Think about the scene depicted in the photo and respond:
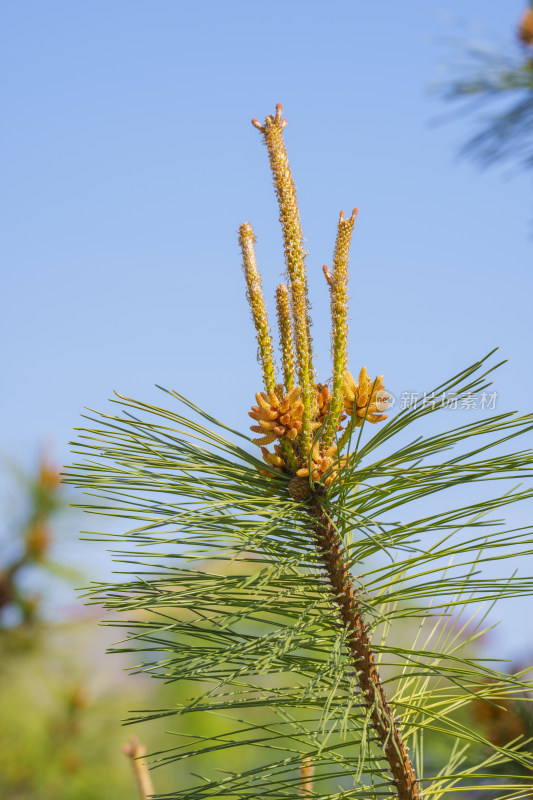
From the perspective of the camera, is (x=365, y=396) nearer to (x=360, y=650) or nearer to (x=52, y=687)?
(x=360, y=650)

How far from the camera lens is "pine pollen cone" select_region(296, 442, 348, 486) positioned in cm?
60

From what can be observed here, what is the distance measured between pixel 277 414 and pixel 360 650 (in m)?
0.20

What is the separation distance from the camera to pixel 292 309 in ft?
1.97

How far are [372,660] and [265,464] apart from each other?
0.60ft

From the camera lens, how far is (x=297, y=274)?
60cm

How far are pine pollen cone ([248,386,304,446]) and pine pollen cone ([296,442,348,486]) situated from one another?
0.09 ft

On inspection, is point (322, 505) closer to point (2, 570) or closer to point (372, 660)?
point (372, 660)

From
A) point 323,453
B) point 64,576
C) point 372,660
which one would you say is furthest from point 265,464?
point 64,576

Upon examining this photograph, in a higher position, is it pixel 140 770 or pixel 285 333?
pixel 285 333

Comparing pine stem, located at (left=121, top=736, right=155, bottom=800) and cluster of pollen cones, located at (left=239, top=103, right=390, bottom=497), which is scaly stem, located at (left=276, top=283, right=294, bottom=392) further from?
pine stem, located at (left=121, top=736, right=155, bottom=800)

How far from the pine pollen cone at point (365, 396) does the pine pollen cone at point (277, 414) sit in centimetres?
5

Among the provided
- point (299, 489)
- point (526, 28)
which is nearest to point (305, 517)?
point (299, 489)

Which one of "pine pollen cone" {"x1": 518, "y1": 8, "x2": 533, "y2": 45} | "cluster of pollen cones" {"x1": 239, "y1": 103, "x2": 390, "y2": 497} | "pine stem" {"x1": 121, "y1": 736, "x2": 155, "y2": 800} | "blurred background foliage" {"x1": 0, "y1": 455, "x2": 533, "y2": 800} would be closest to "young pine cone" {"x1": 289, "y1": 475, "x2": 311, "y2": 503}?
"cluster of pollen cones" {"x1": 239, "y1": 103, "x2": 390, "y2": 497}

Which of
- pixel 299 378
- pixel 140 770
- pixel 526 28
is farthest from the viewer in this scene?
pixel 526 28
